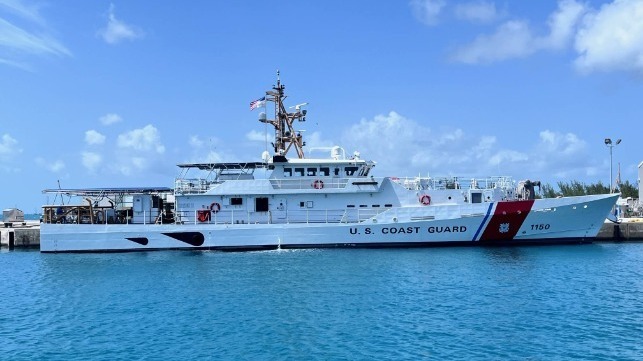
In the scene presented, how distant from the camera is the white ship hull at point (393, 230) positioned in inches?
1016

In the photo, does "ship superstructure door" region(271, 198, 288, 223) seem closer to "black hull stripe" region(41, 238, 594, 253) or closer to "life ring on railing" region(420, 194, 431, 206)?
"black hull stripe" region(41, 238, 594, 253)

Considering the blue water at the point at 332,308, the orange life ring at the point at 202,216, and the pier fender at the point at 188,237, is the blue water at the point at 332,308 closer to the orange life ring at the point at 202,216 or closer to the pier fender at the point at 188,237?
the pier fender at the point at 188,237

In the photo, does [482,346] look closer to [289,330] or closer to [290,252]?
[289,330]

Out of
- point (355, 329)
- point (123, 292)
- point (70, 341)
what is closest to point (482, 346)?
point (355, 329)

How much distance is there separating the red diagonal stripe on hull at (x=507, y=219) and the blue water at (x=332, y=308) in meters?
2.08

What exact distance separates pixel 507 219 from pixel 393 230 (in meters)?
5.52

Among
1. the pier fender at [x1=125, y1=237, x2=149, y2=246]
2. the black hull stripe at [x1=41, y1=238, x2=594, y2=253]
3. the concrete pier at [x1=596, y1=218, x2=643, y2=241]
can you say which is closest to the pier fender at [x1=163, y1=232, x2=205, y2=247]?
the black hull stripe at [x1=41, y1=238, x2=594, y2=253]

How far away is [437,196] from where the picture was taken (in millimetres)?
26969

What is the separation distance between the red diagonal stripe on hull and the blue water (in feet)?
6.81

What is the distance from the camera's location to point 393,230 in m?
26.2

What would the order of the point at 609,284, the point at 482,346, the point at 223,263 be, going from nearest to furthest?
the point at 482,346
the point at 609,284
the point at 223,263

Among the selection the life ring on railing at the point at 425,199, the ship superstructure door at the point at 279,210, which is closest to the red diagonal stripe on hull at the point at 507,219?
the life ring on railing at the point at 425,199

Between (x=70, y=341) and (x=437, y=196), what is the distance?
1879 centimetres

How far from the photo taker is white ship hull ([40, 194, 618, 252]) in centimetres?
2580
